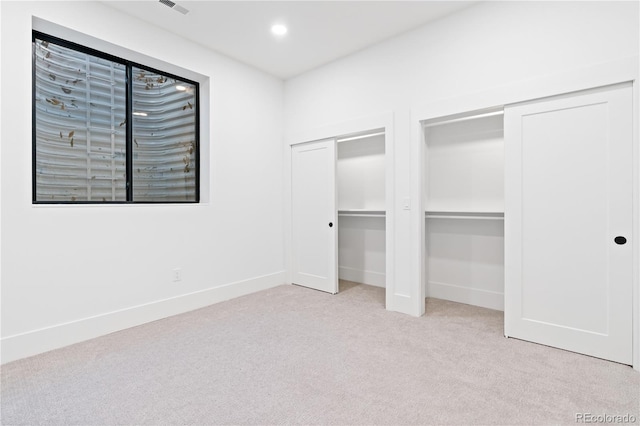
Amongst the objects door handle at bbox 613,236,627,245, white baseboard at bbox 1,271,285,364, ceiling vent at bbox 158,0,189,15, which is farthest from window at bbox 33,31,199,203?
door handle at bbox 613,236,627,245

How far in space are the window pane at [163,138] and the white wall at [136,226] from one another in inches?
10.7

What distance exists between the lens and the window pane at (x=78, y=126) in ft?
9.48

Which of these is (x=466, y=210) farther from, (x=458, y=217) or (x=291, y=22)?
(x=291, y=22)

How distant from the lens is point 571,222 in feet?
7.82

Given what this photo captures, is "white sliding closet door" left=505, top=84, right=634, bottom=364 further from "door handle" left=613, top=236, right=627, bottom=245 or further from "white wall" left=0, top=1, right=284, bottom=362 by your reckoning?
"white wall" left=0, top=1, right=284, bottom=362

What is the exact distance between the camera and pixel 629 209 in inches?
85.3

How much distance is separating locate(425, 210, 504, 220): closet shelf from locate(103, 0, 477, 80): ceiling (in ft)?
6.50

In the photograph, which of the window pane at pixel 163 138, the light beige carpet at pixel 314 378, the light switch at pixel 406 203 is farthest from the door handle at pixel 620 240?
the window pane at pixel 163 138

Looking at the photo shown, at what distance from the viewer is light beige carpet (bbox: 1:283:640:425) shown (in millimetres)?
1711

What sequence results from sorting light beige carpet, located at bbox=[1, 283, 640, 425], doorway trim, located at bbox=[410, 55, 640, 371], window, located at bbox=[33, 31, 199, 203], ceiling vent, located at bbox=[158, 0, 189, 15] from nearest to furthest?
light beige carpet, located at bbox=[1, 283, 640, 425], doorway trim, located at bbox=[410, 55, 640, 371], ceiling vent, located at bbox=[158, 0, 189, 15], window, located at bbox=[33, 31, 199, 203]

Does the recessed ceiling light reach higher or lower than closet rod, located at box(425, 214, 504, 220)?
higher

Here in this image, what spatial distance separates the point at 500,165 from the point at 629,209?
133cm

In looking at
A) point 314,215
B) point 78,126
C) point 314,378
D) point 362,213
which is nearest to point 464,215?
point 362,213

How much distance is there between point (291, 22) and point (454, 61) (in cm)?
161
